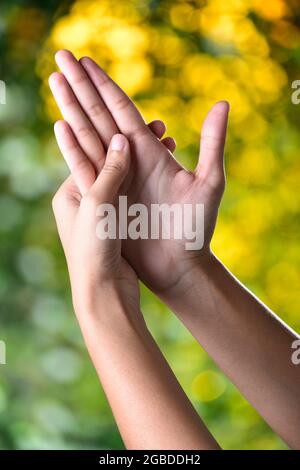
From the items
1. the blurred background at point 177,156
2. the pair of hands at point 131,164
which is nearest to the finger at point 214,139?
the pair of hands at point 131,164

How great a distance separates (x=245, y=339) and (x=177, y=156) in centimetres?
75

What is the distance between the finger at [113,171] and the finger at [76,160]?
0.03 m

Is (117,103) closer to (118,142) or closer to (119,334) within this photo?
(118,142)

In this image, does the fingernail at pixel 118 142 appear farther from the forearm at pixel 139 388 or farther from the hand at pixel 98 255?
the forearm at pixel 139 388

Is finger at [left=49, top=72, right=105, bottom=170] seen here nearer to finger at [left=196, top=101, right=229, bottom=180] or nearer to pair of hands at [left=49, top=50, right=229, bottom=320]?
pair of hands at [left=49, top=50, right=229, bottom=320]

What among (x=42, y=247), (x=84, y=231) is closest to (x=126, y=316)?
(x=84, y=231)

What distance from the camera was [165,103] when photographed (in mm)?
1463

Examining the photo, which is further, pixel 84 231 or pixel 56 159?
pixel 56 159

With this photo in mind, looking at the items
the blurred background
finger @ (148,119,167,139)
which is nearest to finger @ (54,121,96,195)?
finger @ (148,119,167,139)

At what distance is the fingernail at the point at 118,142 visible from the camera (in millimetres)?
760

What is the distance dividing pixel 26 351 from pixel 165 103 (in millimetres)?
562

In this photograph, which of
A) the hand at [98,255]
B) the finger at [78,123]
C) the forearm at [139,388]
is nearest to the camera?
the forearm at [139,388]

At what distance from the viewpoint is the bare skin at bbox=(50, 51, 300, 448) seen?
756mm

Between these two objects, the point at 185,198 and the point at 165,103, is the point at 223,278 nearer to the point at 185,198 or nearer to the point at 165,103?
the point at 185,198
